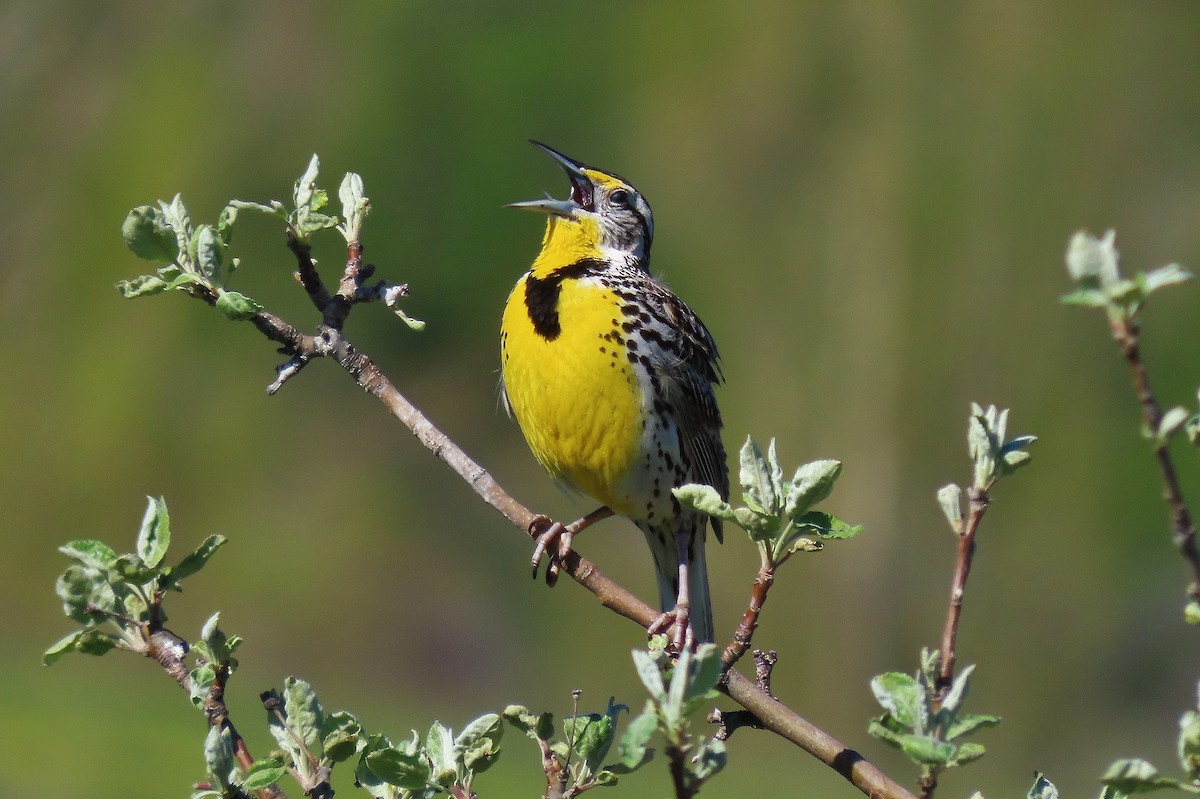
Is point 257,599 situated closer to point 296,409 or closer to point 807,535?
point 296,409

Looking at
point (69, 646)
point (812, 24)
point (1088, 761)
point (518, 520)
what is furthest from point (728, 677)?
point (812, 24)

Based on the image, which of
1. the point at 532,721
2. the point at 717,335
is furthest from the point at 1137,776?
the point at 717,335

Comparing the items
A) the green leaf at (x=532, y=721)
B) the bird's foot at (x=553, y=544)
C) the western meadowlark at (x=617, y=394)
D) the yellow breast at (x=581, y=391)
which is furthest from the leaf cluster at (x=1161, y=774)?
the yellow breast at (x=581, y=391)

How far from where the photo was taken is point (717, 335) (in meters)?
5.09

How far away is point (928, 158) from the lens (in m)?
4.98

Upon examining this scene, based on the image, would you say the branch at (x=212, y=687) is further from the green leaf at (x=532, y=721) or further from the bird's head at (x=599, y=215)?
the bird's head at (x=599, y=215)

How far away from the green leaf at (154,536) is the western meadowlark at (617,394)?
1.07 meters

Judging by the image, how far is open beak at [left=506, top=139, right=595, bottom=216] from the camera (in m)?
2.57

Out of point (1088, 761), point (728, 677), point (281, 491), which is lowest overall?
point (728, 677)

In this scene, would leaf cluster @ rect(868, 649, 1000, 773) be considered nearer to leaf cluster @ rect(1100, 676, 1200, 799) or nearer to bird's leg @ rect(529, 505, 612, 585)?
leaf cluster @ rect(1100, 676, 1200, 799)

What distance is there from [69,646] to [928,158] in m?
4.45

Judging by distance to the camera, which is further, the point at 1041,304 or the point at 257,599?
the point at 257,599

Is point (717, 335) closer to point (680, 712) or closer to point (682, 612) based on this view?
point (682, 612)

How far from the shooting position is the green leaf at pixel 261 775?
0.93m
